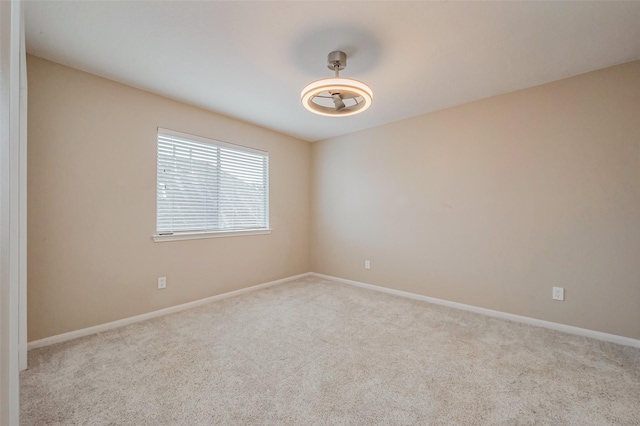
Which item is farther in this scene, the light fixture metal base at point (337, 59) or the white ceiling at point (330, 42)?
the light fixture metal base at point (337, 59)

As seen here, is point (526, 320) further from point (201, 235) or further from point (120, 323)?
point (120, 323)

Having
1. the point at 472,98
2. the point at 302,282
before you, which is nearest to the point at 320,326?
the point at 302,282

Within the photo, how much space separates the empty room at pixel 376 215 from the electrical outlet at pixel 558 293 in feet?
0.05

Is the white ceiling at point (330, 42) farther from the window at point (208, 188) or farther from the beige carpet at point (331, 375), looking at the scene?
the beige carpet at point (331, 375)

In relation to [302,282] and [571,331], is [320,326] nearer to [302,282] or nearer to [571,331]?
[302,282]

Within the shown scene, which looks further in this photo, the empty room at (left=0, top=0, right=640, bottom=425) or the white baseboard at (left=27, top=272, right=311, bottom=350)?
the white baseboard at (left=27, top=272, right=311, bottom=350)

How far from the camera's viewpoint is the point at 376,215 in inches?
153

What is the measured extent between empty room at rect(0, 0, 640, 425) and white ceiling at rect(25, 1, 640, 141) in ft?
0.06

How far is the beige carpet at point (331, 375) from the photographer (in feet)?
4.90

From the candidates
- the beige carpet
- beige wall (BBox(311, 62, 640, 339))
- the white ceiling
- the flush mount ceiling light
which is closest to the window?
the white ceiling

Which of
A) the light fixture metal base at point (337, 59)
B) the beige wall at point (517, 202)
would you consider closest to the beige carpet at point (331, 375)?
the beige wall at point (517, 202)

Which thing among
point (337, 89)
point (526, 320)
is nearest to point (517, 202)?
point (526, 320)

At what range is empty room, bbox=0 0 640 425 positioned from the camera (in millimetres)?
1654

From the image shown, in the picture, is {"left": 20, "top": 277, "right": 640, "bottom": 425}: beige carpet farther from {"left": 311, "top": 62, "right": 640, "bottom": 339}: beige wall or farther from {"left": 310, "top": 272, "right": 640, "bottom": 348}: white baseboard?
{"left": 311, "top": 62, "right": 640, "bottom": 339}: beige wall
